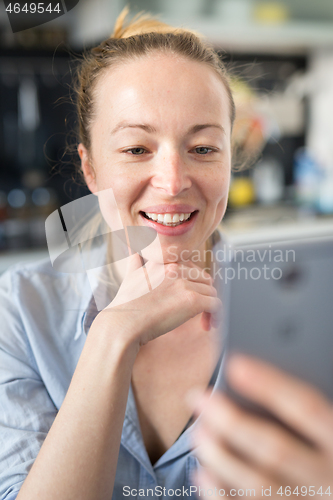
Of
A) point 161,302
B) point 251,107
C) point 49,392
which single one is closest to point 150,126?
point 161,302

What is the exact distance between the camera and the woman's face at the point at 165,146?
0.27 meters

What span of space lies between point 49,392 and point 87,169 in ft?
0.63

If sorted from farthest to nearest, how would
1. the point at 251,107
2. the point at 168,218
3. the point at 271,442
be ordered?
the point at 251,107 → the point at 168,218 → the point at 271,442

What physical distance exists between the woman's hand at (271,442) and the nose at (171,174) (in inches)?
5.2

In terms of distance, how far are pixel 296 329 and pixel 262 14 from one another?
1250 millimetres

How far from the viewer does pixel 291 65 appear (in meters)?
1.42

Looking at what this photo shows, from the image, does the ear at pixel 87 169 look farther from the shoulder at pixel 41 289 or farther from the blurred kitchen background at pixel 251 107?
the blurred kitchen background at pixel 251 107

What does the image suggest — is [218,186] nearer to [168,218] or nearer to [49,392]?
[168,218]

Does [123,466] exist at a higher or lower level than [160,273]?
lower

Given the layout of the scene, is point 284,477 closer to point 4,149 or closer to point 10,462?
point 10,462

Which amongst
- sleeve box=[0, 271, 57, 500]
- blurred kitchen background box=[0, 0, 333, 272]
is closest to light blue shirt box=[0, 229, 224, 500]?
sleeve box=[0, 271, 57, 500]

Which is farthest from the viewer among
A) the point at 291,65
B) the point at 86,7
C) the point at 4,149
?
the point at 291,65

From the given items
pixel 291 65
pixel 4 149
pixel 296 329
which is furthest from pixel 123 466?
pixel 291 65

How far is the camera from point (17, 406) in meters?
0.32
